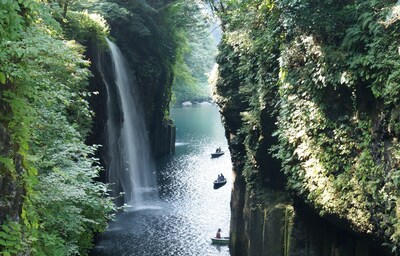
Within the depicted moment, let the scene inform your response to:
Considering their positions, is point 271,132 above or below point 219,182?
above

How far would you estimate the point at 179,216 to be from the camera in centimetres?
2688

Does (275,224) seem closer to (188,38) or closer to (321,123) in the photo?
(321,123)

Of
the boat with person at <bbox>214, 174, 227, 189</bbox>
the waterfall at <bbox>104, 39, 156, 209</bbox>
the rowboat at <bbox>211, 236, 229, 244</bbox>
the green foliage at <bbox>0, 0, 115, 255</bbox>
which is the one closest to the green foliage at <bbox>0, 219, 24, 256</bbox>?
the green foliage at <bbox>0, 0, 115, 255</bbox>

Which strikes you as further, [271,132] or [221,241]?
[221,241]

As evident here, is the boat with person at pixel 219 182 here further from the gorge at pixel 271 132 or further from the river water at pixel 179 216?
the gorge at pixel 271 132

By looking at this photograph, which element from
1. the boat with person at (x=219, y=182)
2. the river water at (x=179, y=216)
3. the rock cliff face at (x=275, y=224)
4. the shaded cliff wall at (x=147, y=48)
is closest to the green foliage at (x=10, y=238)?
the rock cliff face at (x=275, y=224)

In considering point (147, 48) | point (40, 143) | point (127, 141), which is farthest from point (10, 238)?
point (147, 48)

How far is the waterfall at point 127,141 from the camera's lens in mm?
27641

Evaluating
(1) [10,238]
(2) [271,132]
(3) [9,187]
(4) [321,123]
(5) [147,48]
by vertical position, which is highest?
(5) [147,48]

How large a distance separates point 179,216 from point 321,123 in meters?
16.2

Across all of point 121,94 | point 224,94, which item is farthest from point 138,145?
point 224,94

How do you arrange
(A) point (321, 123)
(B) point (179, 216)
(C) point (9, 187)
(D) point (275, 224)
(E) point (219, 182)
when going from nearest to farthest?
(C) point (9, 187), (A) point (321, 123), (D) point (275, 224), (B) point (179, 216), (E) point (219, 182)

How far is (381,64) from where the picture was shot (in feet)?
31.0

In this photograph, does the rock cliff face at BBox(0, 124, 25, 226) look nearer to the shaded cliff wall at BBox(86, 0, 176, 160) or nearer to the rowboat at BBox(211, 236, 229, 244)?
the rowboat at BBox(211, 236, 229, 244)
